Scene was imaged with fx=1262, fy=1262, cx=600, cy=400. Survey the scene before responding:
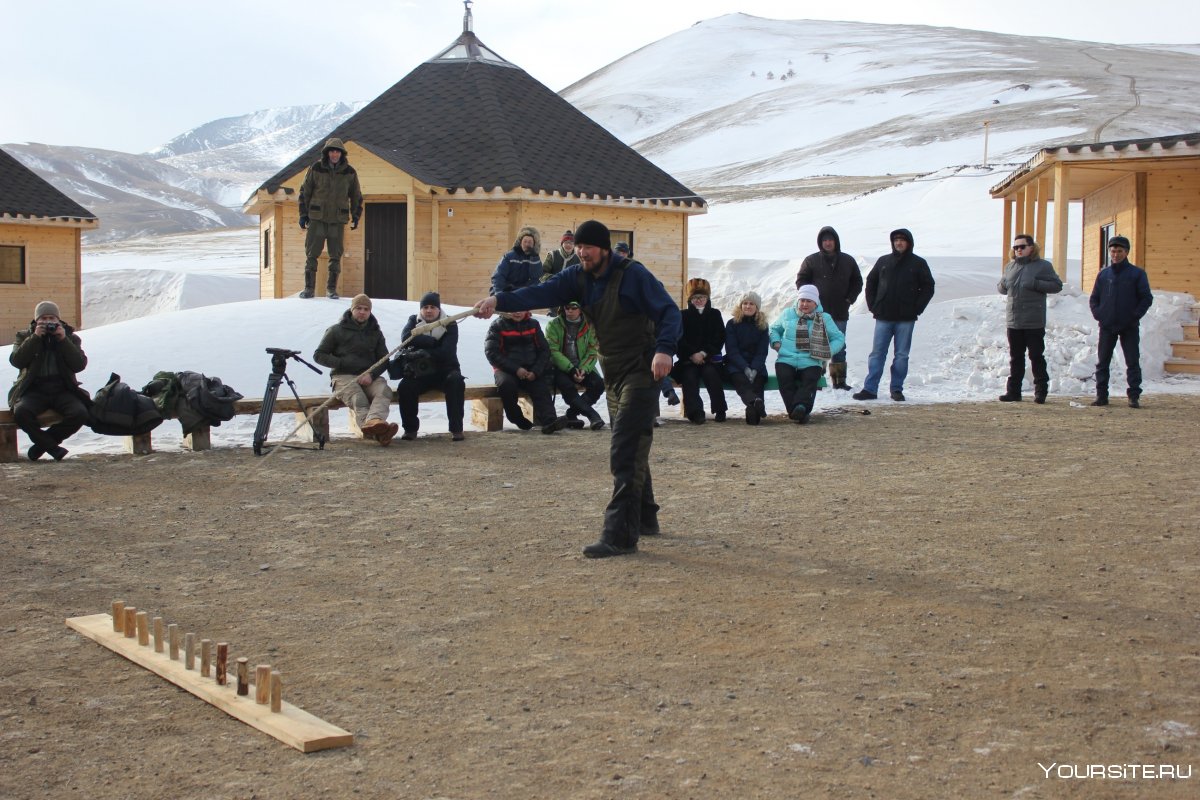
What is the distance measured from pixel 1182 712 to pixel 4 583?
516cm

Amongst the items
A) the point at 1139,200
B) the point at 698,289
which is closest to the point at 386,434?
the point at 698,289

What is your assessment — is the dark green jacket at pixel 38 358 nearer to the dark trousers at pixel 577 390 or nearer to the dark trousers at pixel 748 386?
the dark trousers at pixel 577 390

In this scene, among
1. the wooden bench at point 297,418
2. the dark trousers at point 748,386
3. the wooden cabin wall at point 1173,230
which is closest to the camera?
the wooden bench at point 297,418

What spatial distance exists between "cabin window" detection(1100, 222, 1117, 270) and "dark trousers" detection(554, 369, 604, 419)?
13.9 meters

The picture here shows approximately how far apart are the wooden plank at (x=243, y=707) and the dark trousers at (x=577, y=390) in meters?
6.87

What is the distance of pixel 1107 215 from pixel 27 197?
2108 centimetres

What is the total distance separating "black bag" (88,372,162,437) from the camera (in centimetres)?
1007

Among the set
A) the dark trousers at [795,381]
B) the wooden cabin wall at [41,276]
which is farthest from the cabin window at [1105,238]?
the wooden cabin wall at [41,276]

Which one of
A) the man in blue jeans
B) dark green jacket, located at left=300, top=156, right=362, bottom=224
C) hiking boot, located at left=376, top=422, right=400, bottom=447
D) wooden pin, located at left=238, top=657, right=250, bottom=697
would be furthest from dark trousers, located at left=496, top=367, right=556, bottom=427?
wooden pin, located at left=238, top=657, right=250, bottom=697

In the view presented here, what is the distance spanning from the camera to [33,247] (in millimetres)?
25734

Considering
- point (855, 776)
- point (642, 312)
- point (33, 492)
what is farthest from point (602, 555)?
point (33, 492)

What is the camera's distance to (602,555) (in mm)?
6586

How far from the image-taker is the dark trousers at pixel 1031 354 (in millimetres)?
13359

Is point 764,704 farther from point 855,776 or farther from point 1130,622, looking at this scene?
point 1130,622
